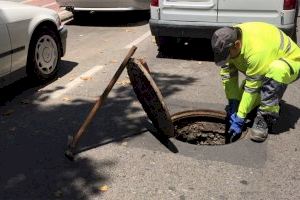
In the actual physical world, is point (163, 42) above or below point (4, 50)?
below

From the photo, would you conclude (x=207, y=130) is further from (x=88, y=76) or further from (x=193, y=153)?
(x=88, y=76)

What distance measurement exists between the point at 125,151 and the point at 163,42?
3.40 m

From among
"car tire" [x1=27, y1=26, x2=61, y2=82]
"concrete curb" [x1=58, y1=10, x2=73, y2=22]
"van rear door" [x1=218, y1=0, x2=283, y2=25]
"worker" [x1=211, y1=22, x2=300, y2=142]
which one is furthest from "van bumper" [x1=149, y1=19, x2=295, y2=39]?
"concrete curb" [x1=58, y1=10, x2=73, y2=22]

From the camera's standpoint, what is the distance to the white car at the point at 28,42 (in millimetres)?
5258

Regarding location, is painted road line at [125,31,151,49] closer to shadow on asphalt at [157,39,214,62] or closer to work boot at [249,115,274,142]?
shadow on asphalt at [157,39,214,62]

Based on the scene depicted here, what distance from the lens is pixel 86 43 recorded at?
325 inches

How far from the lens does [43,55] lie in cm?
605

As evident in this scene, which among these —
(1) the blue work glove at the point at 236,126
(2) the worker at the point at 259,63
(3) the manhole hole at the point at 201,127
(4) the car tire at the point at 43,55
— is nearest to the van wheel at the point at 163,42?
(4) the car tire at the point at 43,55

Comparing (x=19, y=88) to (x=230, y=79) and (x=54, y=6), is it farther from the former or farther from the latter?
(x=54, y=6)

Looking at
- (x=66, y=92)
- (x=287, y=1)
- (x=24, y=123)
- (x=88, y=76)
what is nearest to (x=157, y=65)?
(x=88, y=76)

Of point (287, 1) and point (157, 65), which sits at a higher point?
point (287, 1)

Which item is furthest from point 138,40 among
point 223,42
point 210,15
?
point 223,42

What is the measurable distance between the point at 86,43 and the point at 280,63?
4.77 m

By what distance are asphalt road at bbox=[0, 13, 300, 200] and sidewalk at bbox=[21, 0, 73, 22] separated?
434 cm
